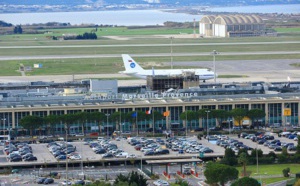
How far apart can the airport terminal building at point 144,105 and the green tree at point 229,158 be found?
34.8 ft

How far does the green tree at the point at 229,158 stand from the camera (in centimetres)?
4169

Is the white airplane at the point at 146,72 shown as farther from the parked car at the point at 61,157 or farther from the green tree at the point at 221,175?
the green tree at the point at 221,175

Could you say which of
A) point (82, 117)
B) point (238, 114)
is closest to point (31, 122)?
point (82, 117)

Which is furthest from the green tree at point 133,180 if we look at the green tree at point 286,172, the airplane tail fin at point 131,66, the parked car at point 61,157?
the airplane tail fin at point 131,66

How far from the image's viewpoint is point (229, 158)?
41812mm

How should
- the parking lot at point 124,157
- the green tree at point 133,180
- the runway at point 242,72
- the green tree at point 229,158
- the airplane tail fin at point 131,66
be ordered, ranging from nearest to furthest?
the green tree at point 133,180, the parking lot at point 124,157, the green tree at point 229,158, the runway at point 242,72, the airplane tail fin at point 131,66

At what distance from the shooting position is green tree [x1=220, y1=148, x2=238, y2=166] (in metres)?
41.7

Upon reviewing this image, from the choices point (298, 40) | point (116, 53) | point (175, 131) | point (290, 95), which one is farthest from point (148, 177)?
point (298, 40)

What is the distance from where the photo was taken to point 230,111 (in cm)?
5297

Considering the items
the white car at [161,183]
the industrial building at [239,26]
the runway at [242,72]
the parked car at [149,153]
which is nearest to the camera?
the white car at [161,183]

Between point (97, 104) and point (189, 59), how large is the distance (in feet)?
139

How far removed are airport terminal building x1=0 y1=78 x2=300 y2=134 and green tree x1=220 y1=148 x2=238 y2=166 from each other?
10612 millimetres

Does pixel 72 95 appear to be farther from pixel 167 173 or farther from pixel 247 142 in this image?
pixel 167 173

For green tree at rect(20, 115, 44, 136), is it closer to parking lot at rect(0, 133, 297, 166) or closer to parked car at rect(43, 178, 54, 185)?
parking lot at rect(0, 133, 297, 166)
